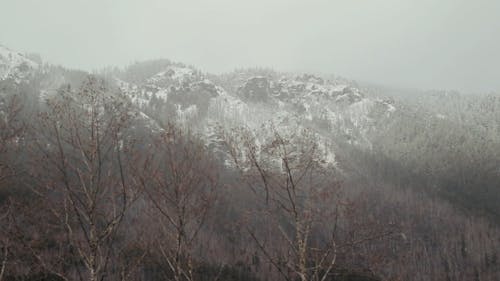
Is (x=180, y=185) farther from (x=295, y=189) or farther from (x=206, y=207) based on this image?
(x=295, y=189)

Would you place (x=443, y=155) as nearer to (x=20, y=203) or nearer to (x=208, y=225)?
(x=208, y=225)

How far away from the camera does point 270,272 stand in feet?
311

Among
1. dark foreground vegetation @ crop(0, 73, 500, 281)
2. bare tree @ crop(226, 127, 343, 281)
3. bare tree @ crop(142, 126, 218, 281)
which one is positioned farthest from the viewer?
bare tree @ crop(142, 126, 218, 281)

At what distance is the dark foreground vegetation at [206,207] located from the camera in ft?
31.8

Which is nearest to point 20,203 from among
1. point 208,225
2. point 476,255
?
point 208,225

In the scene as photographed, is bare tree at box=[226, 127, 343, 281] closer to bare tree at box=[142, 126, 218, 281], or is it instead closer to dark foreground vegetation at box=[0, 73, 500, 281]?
dark foreground vegetation at box=[0, 73, 500, 281]

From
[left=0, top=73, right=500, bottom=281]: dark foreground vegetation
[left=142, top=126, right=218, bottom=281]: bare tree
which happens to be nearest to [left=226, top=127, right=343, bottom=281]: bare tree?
[left=0, top=73, right=500, bottom=281]: dark foreground vegetation

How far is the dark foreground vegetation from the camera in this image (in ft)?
31.8

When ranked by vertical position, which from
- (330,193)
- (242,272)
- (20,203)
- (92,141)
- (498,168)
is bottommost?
(242,272)

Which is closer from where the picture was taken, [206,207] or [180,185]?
[206,207]

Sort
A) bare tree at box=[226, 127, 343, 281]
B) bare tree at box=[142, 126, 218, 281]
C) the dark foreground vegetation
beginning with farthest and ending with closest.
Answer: bare tree at box=[142, 126, 218, 281] → bare tree at box=[226, 127, 343, 281] → the dark foreground vegetation

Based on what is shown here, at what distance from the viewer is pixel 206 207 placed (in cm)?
1075

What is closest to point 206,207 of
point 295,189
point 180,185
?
point 180,185

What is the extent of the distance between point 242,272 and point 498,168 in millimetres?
148691
